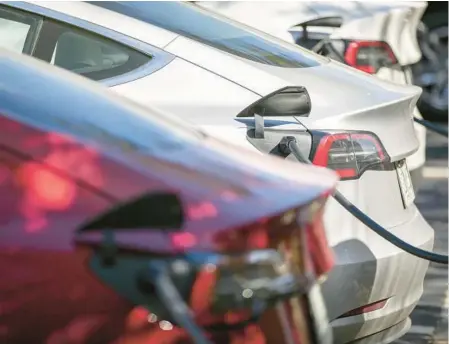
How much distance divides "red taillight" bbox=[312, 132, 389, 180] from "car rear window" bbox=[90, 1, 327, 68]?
0.61 m

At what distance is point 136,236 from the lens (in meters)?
2.24

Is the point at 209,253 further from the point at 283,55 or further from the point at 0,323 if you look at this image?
the point at 283,55

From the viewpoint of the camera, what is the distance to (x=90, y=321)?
2357 mm

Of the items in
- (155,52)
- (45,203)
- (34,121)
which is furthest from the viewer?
(155,52)

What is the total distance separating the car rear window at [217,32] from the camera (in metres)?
4.51

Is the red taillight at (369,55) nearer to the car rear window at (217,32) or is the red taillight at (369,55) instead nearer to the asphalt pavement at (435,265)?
the asphalt pavement at (435,265)

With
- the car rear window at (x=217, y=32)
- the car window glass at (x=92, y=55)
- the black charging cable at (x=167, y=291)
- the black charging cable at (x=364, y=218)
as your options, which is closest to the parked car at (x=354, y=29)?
the car rear window at (x=217, y=32)

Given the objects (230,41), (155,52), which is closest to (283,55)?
(230,41)

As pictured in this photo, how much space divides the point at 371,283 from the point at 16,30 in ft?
5.77

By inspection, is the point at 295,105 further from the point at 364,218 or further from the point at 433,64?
the point at 433,64

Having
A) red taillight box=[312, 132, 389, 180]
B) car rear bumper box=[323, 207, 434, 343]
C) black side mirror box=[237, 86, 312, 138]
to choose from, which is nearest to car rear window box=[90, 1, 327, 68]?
black side mirror box=[237, 86, 312, 138]

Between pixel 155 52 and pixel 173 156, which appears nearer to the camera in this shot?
pixel 173 156

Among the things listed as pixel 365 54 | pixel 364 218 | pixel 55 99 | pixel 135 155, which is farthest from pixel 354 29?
pixel 135 155

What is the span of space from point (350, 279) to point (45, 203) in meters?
1.65
